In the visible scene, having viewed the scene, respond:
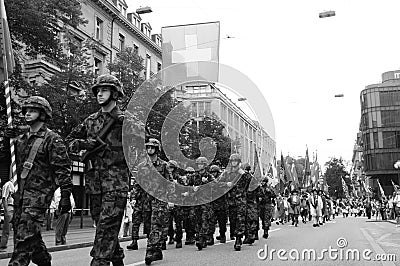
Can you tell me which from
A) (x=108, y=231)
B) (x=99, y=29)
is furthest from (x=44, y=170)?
(x=99, y=29)

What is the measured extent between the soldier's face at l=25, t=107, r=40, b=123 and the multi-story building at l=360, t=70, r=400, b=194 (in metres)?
75.8

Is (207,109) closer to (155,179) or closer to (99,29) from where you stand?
(99,29)

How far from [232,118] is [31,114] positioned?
42005mm

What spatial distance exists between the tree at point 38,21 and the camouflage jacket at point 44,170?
557 inches

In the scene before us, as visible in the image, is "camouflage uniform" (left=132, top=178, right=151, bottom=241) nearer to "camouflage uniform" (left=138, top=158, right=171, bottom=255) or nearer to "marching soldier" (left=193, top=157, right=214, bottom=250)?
"camouflage uniform" (left=138, top=158, right=171, bottom=255)

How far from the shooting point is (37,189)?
584cm

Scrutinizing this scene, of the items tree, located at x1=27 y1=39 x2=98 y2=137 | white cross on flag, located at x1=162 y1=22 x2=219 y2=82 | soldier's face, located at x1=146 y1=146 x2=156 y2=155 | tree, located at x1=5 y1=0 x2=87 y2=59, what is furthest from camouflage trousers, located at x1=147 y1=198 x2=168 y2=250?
tree, located at x1=27 y1=39 x2=98 y2=137

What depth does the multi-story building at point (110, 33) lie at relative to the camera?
3550cm

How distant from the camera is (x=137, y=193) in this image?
10.7 m

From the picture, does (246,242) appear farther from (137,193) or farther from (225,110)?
(225,110)

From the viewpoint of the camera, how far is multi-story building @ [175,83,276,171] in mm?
33594

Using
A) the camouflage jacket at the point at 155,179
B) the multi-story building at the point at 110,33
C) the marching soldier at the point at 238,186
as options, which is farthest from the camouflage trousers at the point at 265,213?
the multi-story building at the point at 110,33

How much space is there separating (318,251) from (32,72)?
74.5ft

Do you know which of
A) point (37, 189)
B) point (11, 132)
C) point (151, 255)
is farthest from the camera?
point (151, 255)
